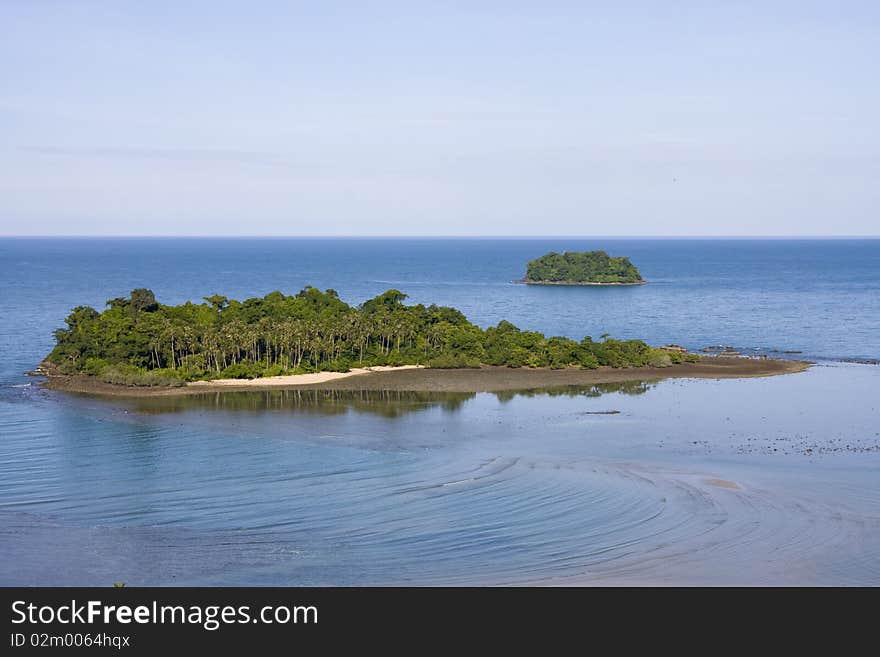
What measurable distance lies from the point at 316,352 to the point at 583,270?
112627 mm

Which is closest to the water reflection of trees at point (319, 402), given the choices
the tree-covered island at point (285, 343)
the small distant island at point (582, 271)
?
the tree-covered island at point (285, 343)

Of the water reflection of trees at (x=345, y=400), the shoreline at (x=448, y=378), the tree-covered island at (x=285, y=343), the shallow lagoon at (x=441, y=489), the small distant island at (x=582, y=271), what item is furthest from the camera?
the small distant island at (x=582, y=271)

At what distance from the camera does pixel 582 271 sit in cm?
18975

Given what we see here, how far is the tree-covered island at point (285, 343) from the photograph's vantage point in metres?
79.9

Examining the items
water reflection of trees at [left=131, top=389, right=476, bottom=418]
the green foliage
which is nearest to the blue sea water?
water reflection of trees at [left=131, top=389, right=476, bottom=418]

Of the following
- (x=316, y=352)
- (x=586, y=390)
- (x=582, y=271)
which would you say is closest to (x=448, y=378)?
(x=586, y=390)

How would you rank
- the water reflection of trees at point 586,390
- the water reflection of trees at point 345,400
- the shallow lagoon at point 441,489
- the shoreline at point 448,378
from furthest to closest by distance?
the shoreline at point 448,378
the water reflection of trees at point 586,390
the water reflection of trees at point 345,400
the shallow lagoon at point 441,489

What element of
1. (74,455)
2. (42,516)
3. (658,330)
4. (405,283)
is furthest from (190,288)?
(42,516)

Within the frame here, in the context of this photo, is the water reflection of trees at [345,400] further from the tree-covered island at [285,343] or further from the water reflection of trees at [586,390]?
the tree-covered island at [285,343]

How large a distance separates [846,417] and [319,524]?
3996cm

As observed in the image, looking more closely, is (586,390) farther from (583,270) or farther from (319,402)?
(583,270)

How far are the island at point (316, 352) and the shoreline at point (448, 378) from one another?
0.16 m

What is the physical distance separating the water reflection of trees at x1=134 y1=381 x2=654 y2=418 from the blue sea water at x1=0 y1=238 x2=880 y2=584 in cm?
39

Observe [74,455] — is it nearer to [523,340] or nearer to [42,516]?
[42,516]
